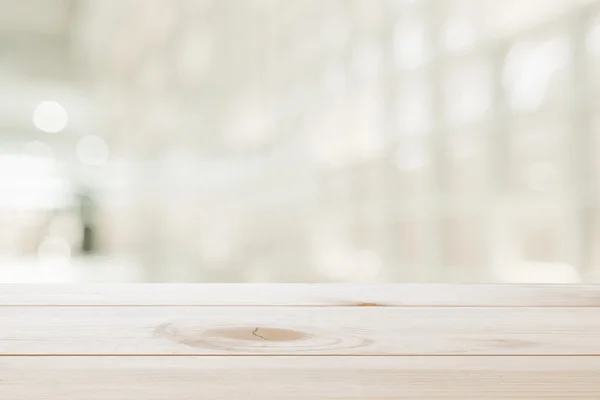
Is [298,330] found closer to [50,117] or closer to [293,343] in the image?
[293,343]

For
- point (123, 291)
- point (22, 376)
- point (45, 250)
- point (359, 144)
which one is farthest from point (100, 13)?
point (22, 376)

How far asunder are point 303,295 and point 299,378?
13.1 inches

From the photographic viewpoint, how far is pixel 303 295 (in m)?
0.81

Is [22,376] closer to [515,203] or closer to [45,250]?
[515,203]

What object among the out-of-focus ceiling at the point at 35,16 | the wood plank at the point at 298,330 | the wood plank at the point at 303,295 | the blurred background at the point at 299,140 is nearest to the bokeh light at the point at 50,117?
the blurred background at the point at 299,140

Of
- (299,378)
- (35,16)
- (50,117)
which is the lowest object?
(299,378)

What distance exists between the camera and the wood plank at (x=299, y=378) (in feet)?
1.45

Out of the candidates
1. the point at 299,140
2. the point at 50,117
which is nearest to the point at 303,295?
the point at 299,140

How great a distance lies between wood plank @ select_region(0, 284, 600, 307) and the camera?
753mm

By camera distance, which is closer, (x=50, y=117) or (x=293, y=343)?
(x=293, y=343)

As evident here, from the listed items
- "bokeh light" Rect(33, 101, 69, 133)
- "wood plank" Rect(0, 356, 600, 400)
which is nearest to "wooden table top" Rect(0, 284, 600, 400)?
"wood plank" Rect(0, 356, 600, 400)

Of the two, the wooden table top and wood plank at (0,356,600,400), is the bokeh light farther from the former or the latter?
wood plank at (0,356,600,400)

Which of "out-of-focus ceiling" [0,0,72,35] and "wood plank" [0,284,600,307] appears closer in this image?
"wood plank" [0,284,600,307]

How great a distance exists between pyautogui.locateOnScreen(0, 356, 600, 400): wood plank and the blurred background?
2.91 ft
